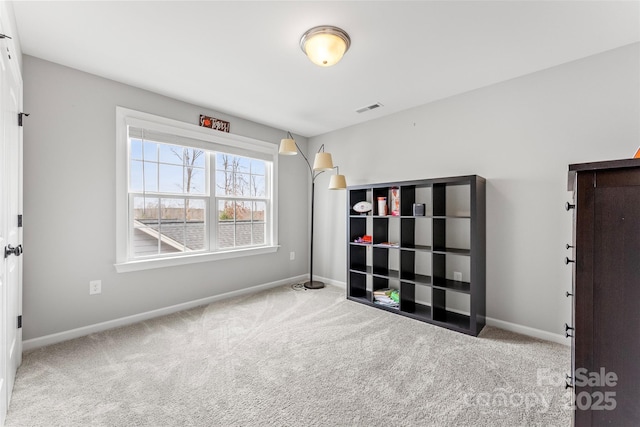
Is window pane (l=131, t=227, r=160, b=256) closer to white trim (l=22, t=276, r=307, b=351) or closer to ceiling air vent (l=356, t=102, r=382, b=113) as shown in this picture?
white trim (l=22, t=276, r=307, b=351)

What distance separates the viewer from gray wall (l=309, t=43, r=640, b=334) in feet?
6.98

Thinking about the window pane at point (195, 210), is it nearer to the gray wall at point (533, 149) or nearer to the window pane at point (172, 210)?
the window pane at point (172, 210)

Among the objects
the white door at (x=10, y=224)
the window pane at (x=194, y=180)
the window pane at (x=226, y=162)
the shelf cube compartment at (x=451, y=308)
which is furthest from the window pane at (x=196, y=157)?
the shelf cube compartment at (x=451, y=308)

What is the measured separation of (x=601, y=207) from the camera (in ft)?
3.08

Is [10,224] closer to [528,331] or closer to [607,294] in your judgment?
[607,294]

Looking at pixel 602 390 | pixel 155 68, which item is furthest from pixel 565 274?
pixel 155 68

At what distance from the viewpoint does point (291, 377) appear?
72.6 inches

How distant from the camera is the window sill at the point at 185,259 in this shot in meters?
2.66

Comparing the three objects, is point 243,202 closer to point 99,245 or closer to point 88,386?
point 99,245

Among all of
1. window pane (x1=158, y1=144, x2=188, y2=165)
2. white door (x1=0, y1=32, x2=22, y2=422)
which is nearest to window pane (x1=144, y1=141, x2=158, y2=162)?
window pane (x1=158, y1=144, x2=188, y2=165)

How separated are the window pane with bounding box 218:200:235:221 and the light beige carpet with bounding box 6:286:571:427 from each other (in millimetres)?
1248

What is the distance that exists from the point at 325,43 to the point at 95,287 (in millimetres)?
2776

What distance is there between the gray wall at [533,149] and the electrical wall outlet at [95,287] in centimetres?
327

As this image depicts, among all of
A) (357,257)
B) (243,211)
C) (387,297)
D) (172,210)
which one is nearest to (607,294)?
(387,297)
